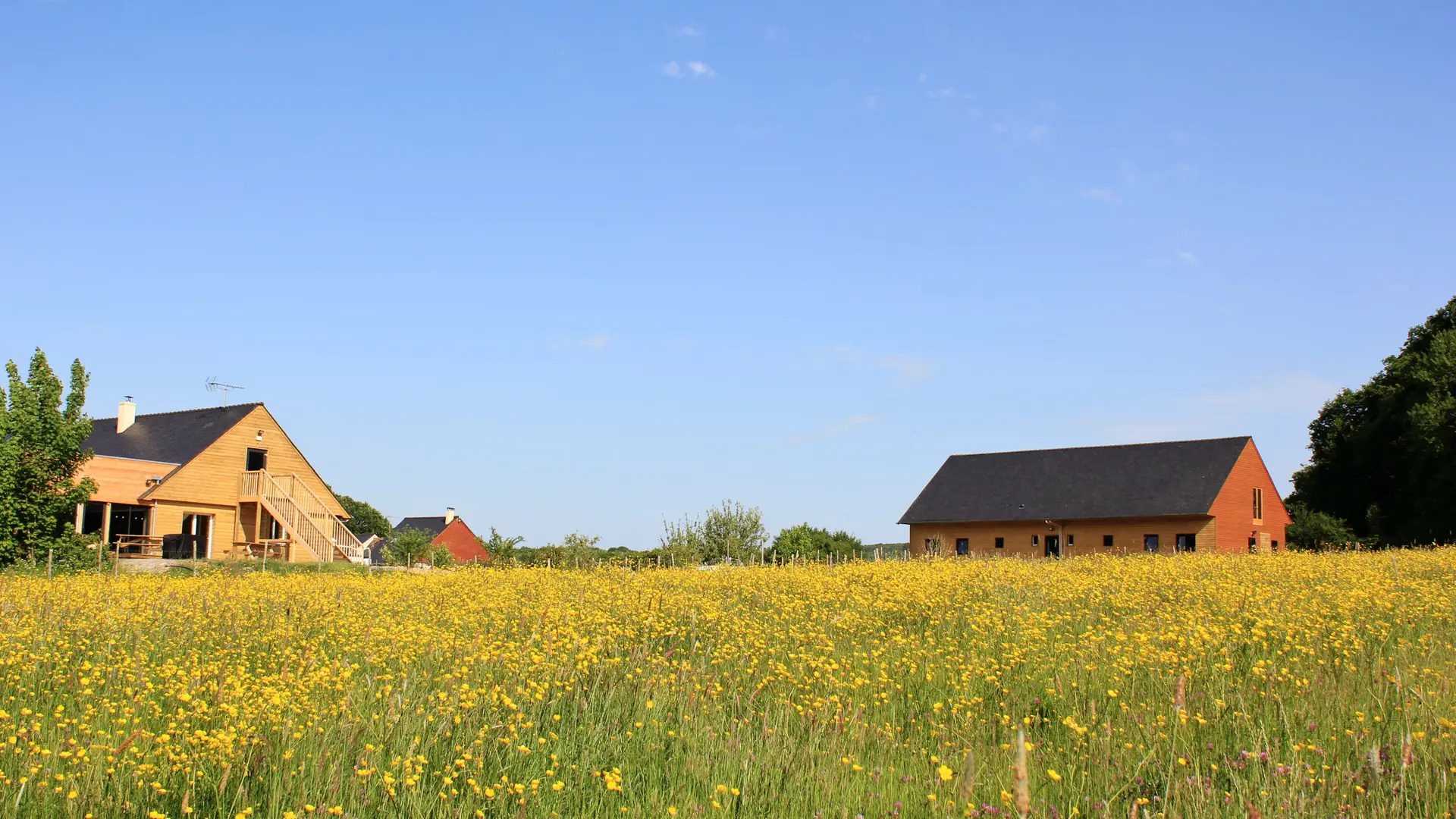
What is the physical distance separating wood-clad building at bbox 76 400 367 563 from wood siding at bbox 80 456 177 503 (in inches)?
1.1

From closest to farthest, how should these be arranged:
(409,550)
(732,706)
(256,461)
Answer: (732,706), (409,550), (256,461)

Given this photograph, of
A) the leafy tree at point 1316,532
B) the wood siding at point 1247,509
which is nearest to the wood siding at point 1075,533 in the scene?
the wood siding at point 1247,509

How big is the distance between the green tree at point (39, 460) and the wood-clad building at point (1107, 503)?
101 ft

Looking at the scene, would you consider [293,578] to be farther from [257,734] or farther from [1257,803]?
[1257,803]

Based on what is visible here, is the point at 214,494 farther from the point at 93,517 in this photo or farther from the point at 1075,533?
the point at 1075,533

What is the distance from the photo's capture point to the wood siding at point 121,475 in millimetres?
37219

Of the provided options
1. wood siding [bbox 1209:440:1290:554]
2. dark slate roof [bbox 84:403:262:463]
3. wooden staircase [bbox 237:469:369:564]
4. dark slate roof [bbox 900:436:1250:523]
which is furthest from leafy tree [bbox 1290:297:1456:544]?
dark slate roof [bbox 84:403:262:463]

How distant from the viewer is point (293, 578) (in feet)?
51.6

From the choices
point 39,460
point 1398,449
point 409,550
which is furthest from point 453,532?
point 1398,449

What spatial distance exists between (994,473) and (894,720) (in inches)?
1891

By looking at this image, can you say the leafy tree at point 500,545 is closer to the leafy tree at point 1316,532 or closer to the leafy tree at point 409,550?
the leafy tree at point 409,550

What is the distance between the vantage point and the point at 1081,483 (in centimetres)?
4931

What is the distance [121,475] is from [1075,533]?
40.0m

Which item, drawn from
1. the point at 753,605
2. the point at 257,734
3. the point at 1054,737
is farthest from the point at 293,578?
the point at 1054,737
